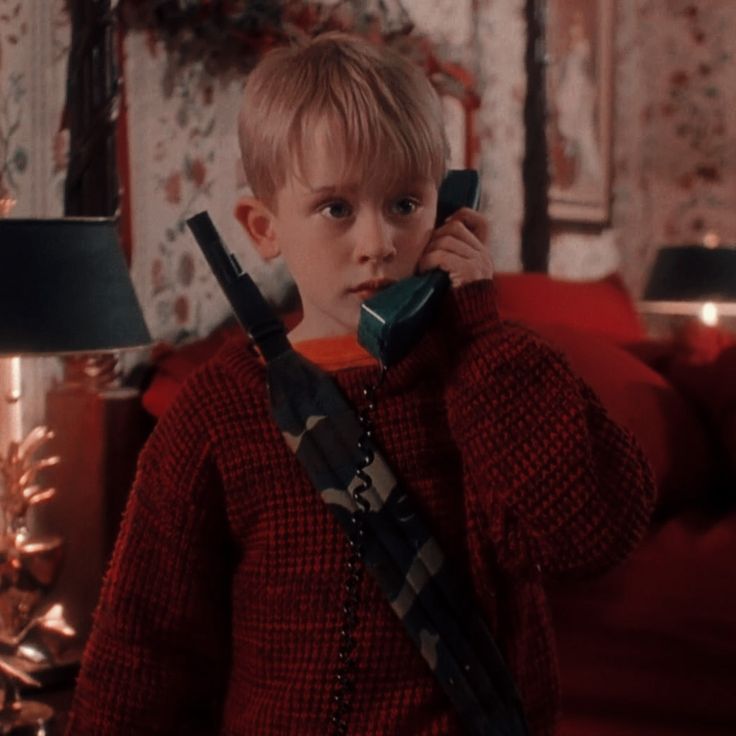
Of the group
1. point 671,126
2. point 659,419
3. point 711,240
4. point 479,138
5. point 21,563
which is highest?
point 671,126

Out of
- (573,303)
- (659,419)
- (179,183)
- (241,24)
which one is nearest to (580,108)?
(573,303)

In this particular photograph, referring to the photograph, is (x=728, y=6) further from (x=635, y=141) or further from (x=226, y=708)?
(x=226, y=708)

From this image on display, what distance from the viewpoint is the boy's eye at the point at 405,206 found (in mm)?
794

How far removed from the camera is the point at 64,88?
68.6 inches

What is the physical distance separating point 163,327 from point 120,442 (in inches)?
11.2

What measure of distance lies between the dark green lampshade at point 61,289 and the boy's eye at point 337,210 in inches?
24.5

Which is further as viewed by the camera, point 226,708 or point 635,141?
point 635,141

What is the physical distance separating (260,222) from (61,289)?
0.55 m

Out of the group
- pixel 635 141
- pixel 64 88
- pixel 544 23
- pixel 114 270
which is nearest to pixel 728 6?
pixel 635 141

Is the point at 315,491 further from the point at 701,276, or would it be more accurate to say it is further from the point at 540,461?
the point at 701,276

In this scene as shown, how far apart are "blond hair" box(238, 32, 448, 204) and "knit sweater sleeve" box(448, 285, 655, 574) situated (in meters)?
0.11

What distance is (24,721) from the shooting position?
4.26 feet

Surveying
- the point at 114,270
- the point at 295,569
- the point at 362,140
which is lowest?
the point at 295,569

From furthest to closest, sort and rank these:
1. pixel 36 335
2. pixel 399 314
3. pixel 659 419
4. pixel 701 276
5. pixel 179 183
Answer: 1. pixel 701 276
2. pixel 179 183
3. pixel 659 419
4. pixel 36 335
5. pixel 399 314
